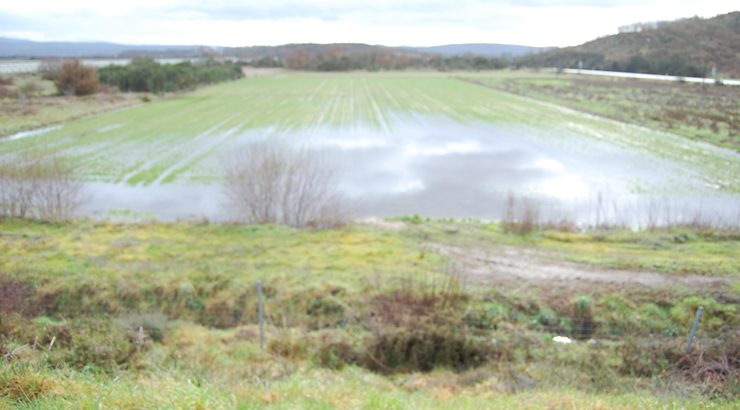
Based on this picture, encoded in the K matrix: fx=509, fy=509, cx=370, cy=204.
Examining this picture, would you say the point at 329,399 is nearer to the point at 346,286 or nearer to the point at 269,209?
the point at 346,286

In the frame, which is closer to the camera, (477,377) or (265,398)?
(265,398)

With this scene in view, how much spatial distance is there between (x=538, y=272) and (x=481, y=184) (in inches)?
510

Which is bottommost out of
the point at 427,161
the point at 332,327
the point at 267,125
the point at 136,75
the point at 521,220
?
the point at 332,327

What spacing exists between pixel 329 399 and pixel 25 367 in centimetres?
314

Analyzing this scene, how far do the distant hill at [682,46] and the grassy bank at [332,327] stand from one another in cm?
603

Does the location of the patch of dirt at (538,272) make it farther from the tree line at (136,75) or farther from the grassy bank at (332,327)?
the tree line at (136,75)

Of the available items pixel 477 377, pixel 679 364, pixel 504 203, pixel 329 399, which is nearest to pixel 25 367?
pixel 329 399

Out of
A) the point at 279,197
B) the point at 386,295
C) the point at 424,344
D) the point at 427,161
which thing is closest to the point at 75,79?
the point at 279,197

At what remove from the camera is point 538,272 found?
52.6ft

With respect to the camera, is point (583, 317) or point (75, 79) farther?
point (75, 79)

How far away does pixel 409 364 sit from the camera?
1115cm

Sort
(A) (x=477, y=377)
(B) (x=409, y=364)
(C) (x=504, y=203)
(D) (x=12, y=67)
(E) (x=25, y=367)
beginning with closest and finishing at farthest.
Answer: (E) (x=25, y=367) → (A) (x=477, y=377) → (B) (x=409, y=364) → (D) (x=12, y=67) → (C) (x=504, y=203)

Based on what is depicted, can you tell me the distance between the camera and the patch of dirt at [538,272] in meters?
14.5

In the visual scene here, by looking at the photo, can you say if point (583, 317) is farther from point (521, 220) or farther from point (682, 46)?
point (521, 220)
